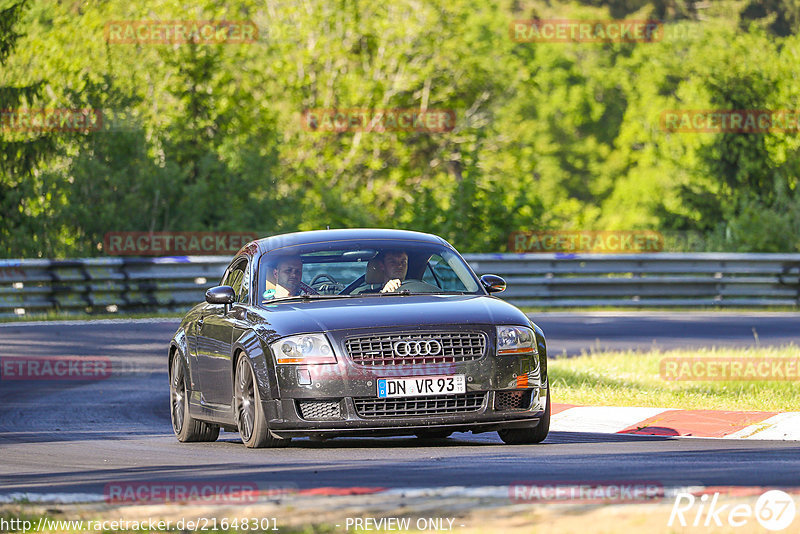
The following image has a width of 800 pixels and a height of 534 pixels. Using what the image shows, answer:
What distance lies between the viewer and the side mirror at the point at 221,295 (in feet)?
34.7

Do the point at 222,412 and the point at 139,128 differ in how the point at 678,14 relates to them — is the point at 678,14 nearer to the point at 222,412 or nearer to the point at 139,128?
the point at 139,128

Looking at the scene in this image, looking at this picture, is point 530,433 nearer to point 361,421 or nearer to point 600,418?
point 361,421

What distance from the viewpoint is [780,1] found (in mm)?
70375

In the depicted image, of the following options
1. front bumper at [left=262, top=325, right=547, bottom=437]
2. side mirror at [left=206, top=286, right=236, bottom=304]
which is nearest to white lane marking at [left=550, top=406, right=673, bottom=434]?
front bumper at [left=262, top=325, right=547, bottom=437]

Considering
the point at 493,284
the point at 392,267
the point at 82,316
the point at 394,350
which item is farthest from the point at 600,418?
the point at 82,316

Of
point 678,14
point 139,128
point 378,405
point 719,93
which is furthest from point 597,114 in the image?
point 378,405

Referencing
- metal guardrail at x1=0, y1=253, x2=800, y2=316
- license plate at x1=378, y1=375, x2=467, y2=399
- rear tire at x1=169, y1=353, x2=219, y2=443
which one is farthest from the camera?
metal guardrail at x1=0, y1=253, x2=800, y2=316

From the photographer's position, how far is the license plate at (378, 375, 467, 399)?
931cm

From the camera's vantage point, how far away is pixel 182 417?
11578 mm

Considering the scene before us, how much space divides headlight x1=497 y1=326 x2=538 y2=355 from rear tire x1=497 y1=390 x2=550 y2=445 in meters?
0.40

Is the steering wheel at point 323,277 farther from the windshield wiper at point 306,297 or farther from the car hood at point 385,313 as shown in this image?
the car hood at point 385,313

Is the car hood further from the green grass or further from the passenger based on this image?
the green grass

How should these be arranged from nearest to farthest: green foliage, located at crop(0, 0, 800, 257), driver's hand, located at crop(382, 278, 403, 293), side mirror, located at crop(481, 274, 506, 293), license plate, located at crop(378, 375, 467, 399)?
license plate, located at crop(378, 375, 467, 399)
driver's hand, located at crop(382, 278, 403, 293)
side mirror, located at crop(481, 274, 506, 293)
green foliage, located at crop(0, 0, 800, 257)

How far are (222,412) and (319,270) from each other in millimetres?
1219
